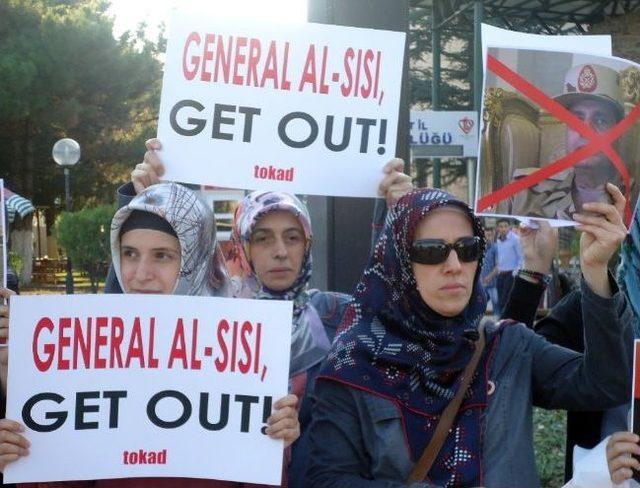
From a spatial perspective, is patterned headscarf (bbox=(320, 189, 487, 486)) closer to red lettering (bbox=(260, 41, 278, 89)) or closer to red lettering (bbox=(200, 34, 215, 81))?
red lettering (bbox=(260, 41, 278, 89))

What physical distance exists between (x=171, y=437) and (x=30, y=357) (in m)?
0.42

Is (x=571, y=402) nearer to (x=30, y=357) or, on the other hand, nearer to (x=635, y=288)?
(x=635, y=288)

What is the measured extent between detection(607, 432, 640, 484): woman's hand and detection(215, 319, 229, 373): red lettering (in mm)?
1030

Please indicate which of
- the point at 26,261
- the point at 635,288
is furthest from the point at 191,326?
the point at 26,261

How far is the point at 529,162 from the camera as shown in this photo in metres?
2.43

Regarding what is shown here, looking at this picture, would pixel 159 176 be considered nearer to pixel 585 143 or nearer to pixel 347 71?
pixel 347 71

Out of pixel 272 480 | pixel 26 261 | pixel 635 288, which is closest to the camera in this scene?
pixel 272 480

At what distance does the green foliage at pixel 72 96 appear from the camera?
96.1 feet

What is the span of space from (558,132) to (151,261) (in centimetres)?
120

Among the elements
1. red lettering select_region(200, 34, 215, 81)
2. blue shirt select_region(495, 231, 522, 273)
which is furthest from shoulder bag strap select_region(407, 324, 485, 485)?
blue shirt select_region(495, 231, 522, 273)

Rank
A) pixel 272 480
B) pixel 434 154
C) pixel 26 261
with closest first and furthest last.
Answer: pixel 272 480
pixel 434 154
pixel 26 261

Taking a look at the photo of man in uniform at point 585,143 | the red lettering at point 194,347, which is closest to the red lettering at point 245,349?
the red lettering at point 194,347

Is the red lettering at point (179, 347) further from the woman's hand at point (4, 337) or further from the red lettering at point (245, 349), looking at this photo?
the woman's hand at point (4, 337)

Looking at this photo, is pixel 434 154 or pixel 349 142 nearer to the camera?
pixel 349 142
